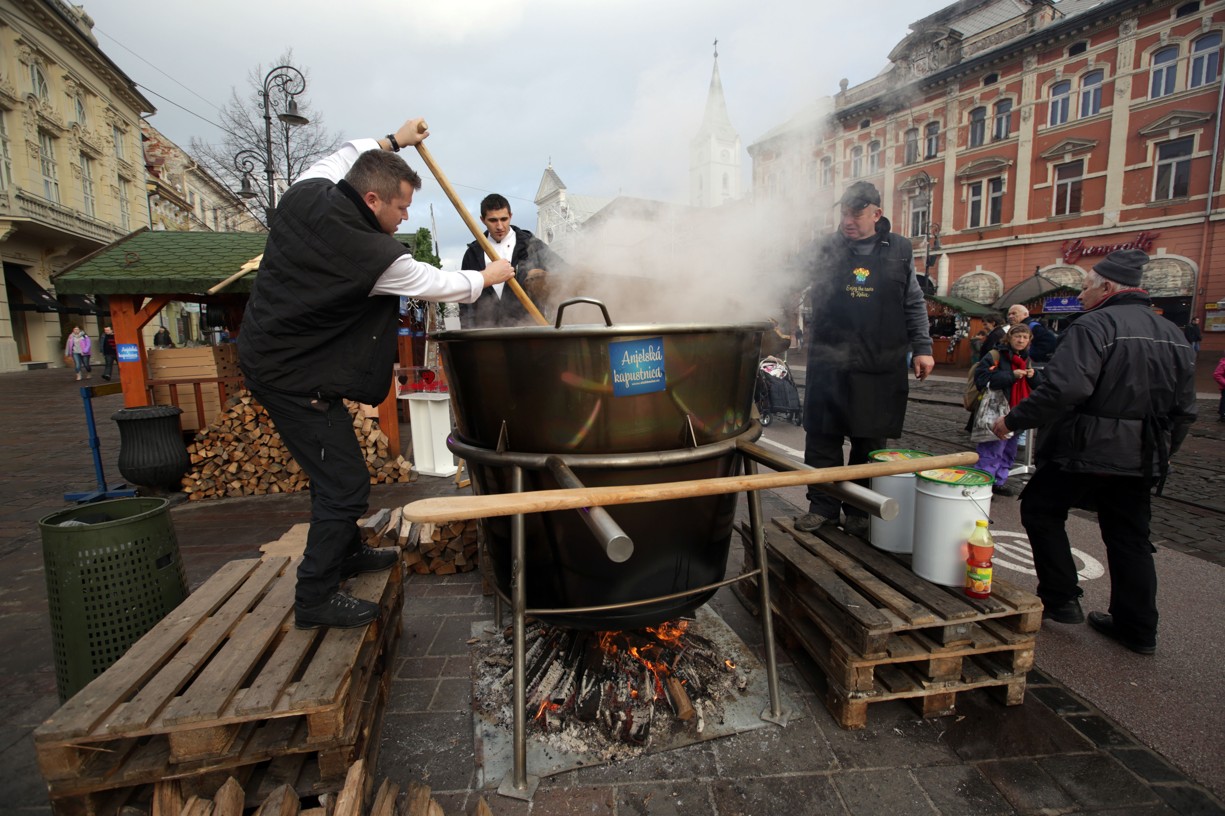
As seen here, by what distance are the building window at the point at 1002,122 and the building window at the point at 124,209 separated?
38190mm

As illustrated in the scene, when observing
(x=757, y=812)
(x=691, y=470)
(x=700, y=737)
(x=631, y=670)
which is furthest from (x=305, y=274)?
(x=757, y=812)

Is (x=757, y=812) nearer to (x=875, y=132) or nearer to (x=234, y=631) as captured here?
(x=234, y=631)

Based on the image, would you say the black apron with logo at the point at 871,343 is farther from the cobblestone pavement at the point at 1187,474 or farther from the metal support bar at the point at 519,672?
the cobblestone pavement at the point at 1187,474

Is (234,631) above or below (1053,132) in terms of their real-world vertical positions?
below

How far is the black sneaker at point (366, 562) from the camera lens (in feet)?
8.67

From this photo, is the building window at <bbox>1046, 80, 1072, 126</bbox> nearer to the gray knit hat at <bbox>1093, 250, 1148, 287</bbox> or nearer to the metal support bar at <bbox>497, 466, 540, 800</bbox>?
the gray knit hat at <bbox>1093, 250, 1148, 287</bbox>

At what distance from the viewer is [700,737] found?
2.15 meters

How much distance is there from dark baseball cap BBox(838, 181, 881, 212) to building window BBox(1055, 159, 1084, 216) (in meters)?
24.7

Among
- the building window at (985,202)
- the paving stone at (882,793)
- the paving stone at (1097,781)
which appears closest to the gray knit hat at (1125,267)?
the paving stone at (1097,781)

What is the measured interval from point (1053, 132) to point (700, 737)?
27449mm

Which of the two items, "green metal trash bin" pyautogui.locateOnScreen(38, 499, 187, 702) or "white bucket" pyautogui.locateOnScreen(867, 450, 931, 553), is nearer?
"green metal trash bin" pyautogui.locateOnScreen(38, 499, 187, 702)

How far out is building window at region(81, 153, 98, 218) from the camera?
2427 centimetres

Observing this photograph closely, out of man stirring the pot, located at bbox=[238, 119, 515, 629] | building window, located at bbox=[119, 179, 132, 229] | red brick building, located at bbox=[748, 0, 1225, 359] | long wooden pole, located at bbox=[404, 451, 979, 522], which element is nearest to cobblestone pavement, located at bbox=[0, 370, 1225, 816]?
man stirring the pot, located at bbox=[238, 119, 515, 629]

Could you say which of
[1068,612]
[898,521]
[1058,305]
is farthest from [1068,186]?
[898,521]
